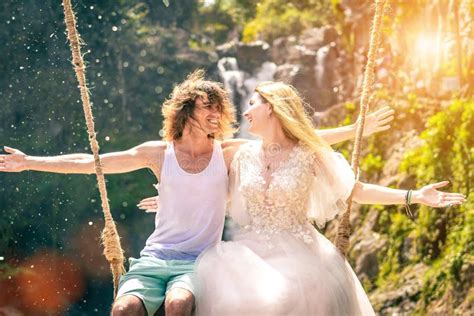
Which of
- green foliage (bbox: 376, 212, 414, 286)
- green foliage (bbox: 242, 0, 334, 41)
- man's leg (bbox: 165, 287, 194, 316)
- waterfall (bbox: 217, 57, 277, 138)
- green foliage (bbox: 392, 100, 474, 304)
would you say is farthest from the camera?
green foliage (bbox: 242, 0, 334, 41)

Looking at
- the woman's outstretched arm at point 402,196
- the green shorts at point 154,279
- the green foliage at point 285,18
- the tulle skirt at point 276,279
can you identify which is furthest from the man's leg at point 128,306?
the green foliage at point 285,18

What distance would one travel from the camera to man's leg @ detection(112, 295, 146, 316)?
282 centimetres

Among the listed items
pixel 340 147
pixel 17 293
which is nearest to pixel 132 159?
pixel 340 147

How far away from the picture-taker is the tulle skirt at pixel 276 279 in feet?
9.42

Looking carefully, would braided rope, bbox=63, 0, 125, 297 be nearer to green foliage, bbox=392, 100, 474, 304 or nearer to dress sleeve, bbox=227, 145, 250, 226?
dress sleeve, bbox=227, 145, 250, 226

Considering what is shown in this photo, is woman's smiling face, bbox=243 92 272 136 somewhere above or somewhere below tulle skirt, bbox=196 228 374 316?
above

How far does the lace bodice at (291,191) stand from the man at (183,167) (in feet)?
0.28

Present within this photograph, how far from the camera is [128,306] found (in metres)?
2.84

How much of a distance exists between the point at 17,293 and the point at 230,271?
6956mm

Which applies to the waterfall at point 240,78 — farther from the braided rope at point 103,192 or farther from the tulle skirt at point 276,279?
the tulle skirt at point 276,279

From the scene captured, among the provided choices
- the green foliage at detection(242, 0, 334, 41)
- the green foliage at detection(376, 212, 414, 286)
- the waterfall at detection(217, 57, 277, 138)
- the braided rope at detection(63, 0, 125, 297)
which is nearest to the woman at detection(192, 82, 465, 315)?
the braided rope at detection(63, 0, 125, 297)

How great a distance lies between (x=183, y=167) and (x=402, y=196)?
0.83m


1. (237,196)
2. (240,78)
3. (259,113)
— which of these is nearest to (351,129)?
(259,113)

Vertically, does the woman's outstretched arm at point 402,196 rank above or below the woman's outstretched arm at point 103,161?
below
